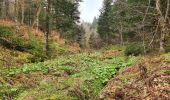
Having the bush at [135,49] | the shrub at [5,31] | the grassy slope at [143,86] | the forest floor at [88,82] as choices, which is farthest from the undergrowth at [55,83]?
the shrub at [5,31]

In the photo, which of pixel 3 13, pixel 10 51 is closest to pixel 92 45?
pixel 3 13

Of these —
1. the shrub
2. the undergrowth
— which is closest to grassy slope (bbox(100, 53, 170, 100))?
the undergrowth

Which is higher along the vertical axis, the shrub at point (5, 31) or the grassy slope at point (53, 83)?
the shrub at point (5, 31)

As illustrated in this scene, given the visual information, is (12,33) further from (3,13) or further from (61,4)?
(3,13)

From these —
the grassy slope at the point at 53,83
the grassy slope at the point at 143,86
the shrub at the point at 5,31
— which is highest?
the shrub at the point at 5,31

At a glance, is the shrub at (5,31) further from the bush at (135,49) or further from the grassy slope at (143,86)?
the grassy slope at (143,86)

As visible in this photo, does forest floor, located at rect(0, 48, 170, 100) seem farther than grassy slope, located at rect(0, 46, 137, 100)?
No

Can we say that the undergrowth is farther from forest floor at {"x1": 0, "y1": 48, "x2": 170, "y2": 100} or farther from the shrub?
the shrub

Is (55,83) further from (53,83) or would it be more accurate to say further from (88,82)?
(88,82)

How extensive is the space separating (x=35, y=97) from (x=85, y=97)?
6.34 ft

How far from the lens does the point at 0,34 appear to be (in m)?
30.6

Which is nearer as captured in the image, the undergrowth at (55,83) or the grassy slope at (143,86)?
the grassy slope at (143,86)

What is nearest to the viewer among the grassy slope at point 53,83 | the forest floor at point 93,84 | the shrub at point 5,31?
the forest floor at point 93,84

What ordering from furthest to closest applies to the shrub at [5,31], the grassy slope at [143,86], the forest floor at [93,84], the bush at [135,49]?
the shrub at [5,31]
the bush at [135,49]
the forest floor at [93,84]
the grassy slope at [143,86]
